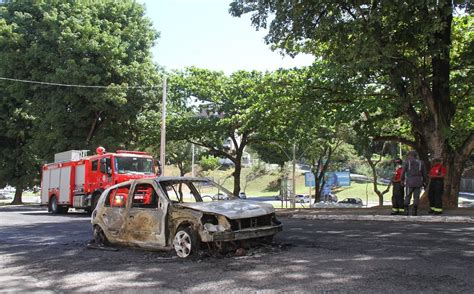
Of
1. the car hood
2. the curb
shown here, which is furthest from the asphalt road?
the curb

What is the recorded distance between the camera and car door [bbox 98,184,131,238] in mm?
9305

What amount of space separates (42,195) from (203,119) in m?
10.1

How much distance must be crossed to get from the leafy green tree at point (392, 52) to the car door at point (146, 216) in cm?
711

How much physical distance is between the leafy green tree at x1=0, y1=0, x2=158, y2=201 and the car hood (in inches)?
861

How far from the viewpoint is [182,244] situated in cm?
799

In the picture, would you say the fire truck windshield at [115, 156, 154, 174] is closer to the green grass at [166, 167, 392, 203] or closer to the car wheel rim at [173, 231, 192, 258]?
the car wheel rim at [173, 231, 192, 258]

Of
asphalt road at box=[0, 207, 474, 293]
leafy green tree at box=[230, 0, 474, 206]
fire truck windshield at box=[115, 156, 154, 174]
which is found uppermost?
leafy green tree at box=[230, 0, 474, 206]

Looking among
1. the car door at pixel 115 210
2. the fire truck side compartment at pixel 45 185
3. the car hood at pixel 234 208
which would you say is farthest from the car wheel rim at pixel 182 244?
the fire truck side compartment at pixel 45 185

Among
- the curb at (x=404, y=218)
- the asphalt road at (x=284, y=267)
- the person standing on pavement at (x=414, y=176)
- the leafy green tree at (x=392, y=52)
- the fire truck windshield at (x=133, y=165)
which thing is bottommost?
the asphalt road at (x=284, y=267)

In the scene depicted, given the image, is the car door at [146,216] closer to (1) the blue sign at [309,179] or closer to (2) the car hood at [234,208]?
(2) the car hood at [234,208]

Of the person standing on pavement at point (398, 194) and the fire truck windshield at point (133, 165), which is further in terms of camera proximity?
the fire truck windshield at point (133, 165)

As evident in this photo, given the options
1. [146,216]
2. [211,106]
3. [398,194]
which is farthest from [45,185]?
[146,216]

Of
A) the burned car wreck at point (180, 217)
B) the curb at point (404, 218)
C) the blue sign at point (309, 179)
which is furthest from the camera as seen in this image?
the blue sign at point (309, 179)

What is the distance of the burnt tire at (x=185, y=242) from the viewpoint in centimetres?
785
